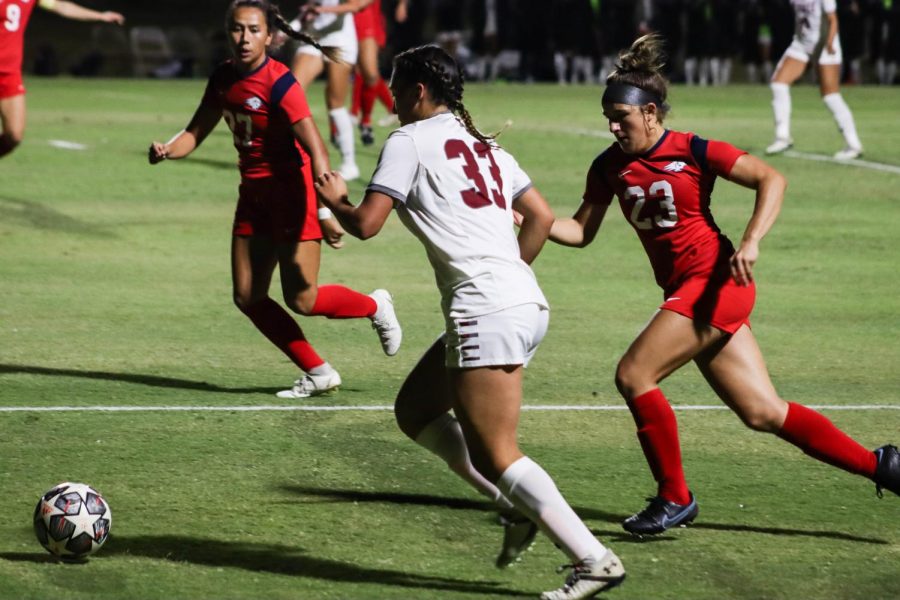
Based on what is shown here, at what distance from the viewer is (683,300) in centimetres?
634

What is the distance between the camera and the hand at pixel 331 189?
18.7 feet

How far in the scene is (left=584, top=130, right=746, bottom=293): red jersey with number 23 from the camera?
639cm

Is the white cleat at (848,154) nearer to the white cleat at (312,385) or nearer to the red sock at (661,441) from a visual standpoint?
the white cleat at (312,385)

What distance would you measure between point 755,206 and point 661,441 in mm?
953

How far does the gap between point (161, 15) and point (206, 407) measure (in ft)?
135

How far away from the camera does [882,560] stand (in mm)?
6012

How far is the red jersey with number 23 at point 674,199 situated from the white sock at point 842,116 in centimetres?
1283

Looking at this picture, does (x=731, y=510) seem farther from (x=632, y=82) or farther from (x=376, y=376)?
(x=376, y=376)

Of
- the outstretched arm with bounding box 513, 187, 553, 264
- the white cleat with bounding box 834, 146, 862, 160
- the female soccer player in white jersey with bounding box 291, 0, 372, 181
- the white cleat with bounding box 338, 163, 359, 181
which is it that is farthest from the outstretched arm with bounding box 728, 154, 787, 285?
the white cleat with bounding box 834, 146, 862, 160

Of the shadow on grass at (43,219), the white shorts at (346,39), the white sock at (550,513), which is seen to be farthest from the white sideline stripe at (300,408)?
the white shorts at (346,39)

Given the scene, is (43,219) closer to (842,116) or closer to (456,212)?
(842,116)

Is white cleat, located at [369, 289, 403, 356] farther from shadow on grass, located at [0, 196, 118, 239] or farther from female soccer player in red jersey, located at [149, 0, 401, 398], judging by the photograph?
shadow on grass, located at [0, 196, 118, 239]

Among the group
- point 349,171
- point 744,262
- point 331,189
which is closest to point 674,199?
point 744,262

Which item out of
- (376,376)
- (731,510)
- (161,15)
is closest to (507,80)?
(161,15)
